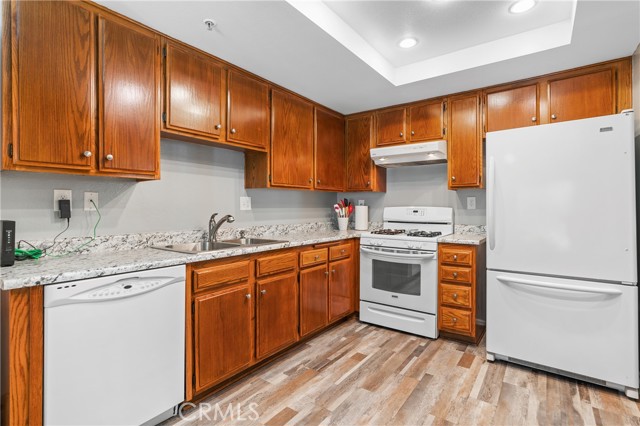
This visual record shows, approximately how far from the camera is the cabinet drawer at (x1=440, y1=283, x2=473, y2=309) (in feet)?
8.95

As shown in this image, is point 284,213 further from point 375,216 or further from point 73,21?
point 73,21

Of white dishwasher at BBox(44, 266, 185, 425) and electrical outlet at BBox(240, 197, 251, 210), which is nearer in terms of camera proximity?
white dishwasher at BBox(44, 266, 185, 425)

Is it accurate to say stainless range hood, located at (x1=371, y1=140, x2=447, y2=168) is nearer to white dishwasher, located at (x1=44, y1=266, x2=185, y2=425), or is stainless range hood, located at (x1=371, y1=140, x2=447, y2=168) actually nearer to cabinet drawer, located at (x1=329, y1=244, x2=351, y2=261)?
cabinet drawer, located at (x1=329, y1=244, x2=351, y2=261)

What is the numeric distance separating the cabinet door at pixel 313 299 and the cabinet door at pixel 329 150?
3.34 feet

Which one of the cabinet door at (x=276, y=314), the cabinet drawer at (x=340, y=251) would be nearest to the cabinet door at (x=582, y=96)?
the cabinet drawer at (x=340, y=251)

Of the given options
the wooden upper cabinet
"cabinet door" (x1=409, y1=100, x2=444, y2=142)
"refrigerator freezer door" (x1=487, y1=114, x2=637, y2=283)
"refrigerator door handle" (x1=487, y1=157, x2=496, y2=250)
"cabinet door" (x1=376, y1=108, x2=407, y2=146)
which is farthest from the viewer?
the wooden upper cabinet

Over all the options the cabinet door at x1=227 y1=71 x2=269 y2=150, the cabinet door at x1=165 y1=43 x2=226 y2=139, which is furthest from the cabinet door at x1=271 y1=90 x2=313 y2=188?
the cabinet door at x1=165 y1=43 x2=226 y2=139

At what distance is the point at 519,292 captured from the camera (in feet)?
7.60

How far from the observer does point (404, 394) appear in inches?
79.4

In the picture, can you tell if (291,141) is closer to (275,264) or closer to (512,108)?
(275,264)

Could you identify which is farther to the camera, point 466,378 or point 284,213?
point 284,213

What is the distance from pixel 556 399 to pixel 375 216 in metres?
2.35

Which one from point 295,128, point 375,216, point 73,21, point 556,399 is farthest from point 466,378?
point 73,21

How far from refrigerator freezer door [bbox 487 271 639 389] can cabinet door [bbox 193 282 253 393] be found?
1.82 meters
